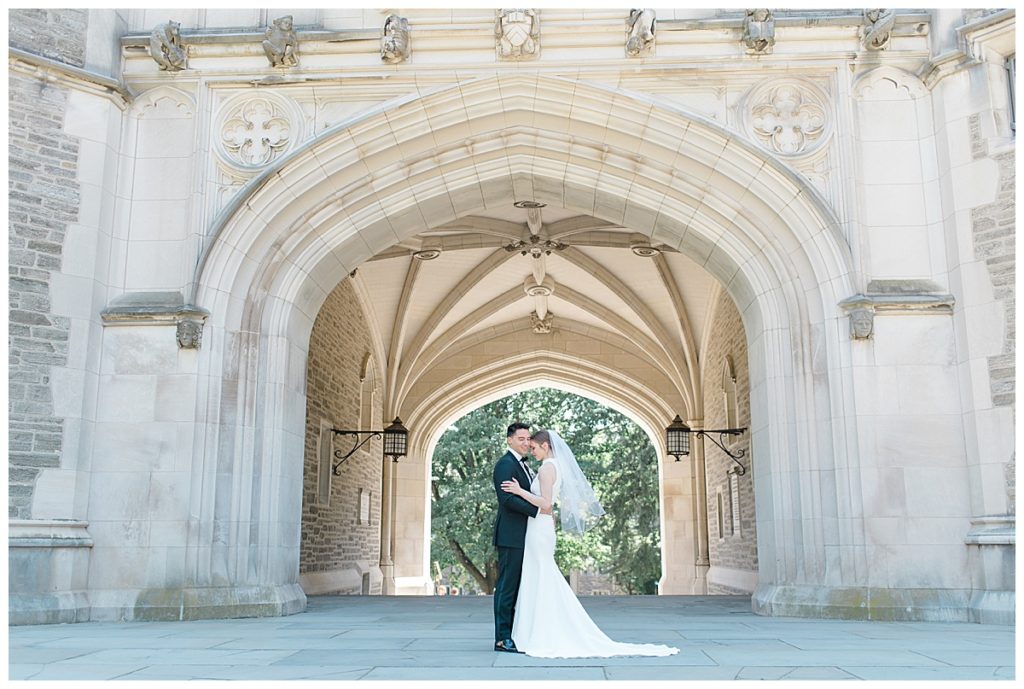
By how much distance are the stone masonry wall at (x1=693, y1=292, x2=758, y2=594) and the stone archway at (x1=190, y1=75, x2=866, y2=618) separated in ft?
7.96

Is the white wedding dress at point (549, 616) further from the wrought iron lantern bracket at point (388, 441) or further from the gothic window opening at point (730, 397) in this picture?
the gothic window opening at point (730, 397)

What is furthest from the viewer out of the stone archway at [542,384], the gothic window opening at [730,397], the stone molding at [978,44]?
the stone archway at [542,384]

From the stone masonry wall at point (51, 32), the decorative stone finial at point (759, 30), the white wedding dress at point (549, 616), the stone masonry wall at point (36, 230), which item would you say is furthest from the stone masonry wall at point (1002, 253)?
the stone masonry wall at point (51, 32)

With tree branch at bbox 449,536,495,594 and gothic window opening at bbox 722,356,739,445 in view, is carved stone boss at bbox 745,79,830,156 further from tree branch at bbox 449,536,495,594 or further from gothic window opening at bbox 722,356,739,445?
tree branch at bbox 449,536,495,594

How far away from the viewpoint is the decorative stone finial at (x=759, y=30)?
317 inches

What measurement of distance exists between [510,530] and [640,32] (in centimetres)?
473

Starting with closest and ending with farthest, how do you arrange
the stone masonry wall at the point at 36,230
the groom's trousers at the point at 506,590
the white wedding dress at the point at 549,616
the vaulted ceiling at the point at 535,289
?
the white wedding dress at the point at 549,616, the groom's trousers at the point at 506,590, the stone masonry wall at the point at 36,230, the vaulted ceiling at the point at 535,289

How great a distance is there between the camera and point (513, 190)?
9.15 meters

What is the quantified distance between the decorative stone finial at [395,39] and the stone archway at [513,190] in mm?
380

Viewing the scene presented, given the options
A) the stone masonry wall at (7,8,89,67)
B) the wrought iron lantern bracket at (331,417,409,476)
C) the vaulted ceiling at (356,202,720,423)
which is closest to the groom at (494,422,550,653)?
the stone masonry wall at (7,8,89,67)

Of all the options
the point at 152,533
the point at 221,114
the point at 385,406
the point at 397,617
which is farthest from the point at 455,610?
the point at 385,406

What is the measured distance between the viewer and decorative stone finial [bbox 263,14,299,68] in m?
8.16

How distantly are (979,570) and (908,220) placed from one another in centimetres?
280

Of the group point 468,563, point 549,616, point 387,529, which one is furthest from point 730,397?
point 468,563
